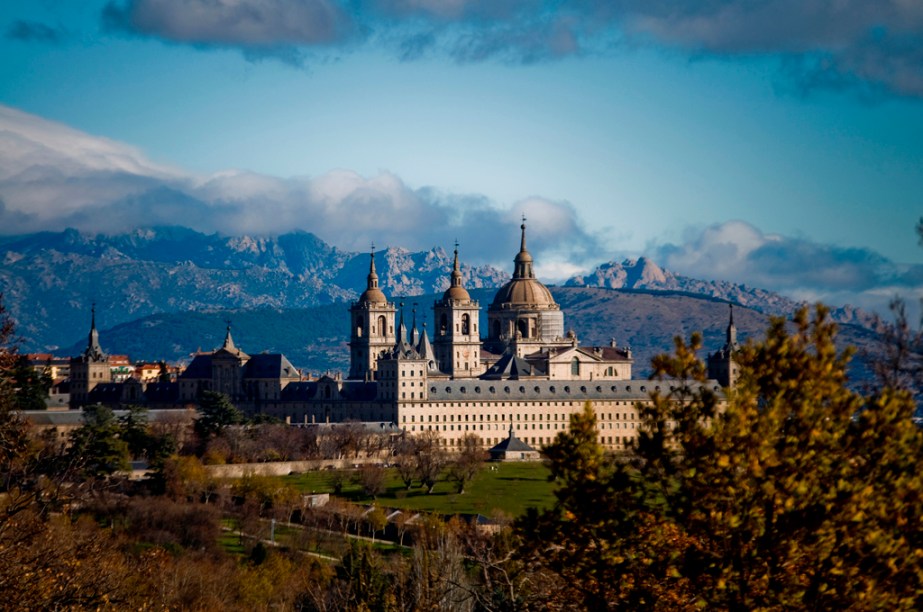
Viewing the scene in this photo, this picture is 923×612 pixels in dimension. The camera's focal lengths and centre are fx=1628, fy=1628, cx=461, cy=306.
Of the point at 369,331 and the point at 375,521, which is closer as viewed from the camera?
the point at 375,521

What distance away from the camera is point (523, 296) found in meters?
180

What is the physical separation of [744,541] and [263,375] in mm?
144841

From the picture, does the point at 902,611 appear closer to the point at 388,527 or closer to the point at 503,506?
the point at 388,527

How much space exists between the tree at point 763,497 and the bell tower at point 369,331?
14634cm

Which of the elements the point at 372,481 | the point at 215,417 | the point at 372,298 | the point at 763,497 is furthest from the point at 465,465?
the point at 763,497

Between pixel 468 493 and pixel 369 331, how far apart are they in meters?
66.6

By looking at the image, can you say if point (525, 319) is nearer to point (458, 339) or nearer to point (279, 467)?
point (458, 339)

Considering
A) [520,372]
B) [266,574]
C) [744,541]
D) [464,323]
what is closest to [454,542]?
[266,574]

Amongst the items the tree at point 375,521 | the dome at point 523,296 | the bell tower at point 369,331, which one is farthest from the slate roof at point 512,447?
the tree at point 375,521

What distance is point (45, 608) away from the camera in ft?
80.1

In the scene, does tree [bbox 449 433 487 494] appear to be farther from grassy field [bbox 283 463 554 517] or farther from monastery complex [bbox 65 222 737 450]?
monastery complex [bbox 65 222 737 450]

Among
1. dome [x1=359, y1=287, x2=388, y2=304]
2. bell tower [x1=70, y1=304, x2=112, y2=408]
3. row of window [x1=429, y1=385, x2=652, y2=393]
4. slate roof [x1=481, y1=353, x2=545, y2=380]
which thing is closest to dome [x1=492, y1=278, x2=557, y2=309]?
dome [x1=359, y1=287, x2=388, y2=304]

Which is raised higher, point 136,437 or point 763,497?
point 136,437

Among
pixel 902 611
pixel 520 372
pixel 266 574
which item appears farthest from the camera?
pixel 520 372
